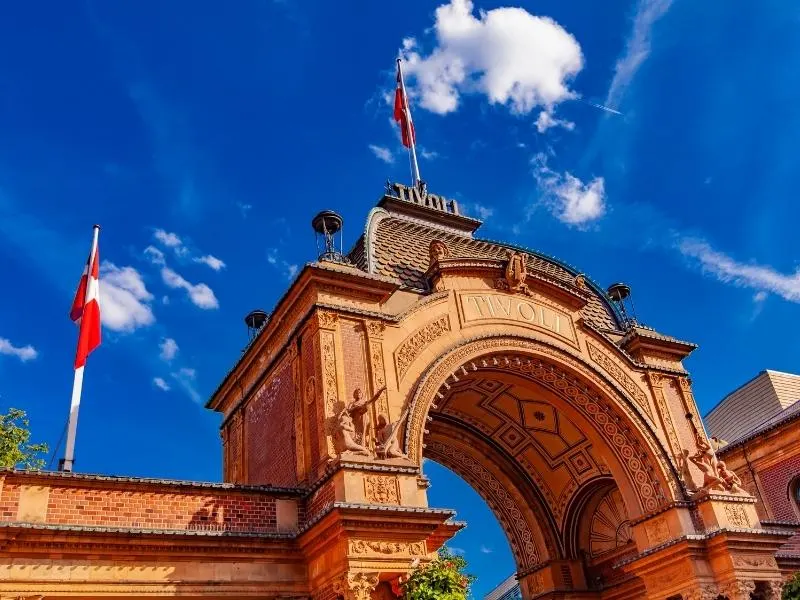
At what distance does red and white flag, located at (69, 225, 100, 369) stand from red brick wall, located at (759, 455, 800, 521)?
66.9ft

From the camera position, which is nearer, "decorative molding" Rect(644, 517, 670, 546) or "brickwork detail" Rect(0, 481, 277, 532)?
"brickwork detail" Rect(0, 481, 277, 532)

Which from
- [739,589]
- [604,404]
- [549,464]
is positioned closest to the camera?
[739,589]

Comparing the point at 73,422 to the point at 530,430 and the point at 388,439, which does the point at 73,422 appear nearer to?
the point at 388,439

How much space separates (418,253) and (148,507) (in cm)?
907

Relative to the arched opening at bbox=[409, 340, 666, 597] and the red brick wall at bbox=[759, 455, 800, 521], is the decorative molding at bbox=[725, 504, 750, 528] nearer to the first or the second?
the arched opening at bbox=[409, 340, 666, 597]

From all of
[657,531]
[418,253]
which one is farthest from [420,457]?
[657,531]

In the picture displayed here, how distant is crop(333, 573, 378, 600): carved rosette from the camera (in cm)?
1177

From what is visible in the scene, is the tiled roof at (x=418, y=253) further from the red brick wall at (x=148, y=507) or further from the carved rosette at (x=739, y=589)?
the carved rosette at (x=739, y=589)

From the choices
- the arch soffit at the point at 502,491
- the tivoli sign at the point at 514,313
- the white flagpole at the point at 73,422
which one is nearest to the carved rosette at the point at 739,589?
the arch soffit at the point at 502,491

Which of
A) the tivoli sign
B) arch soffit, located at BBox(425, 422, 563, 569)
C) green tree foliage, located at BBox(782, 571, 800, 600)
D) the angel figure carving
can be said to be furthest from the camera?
arch soffit, located at BBox(425, 422, 563, 569)

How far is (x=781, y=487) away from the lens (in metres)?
23.4

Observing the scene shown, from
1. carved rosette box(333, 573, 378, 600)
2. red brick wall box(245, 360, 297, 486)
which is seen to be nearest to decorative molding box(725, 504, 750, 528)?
carved rosette box(333, 573, 378, 600)

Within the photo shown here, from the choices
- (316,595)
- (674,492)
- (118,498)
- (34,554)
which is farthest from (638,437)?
(34,554)

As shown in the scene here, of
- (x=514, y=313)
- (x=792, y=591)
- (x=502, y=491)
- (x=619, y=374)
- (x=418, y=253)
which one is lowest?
(x=792, y=591)
